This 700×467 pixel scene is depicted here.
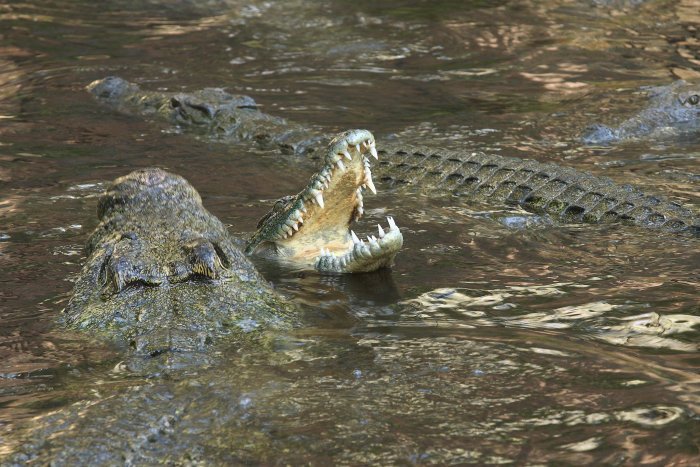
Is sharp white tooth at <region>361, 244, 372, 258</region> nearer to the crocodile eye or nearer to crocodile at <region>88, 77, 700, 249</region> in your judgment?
crocodile at <region>88, 77, 700, 249</region>

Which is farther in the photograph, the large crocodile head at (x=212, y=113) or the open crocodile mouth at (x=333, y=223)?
the large crocodile head at (x=212, y=113)

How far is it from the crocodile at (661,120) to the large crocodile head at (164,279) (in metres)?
4.57

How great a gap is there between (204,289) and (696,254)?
2.73m

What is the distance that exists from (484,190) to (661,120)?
2.48 metres

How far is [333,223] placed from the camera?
588 cm

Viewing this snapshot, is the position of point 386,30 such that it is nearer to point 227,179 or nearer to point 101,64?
point 101,64

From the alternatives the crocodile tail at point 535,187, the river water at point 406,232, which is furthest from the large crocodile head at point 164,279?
the crocodile tail at point 535,187

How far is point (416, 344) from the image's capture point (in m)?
4.11

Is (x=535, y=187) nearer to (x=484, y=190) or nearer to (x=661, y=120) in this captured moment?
(x=484, y=190)

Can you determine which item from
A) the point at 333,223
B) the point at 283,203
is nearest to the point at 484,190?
the point at 333,223

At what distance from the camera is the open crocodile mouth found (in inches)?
215

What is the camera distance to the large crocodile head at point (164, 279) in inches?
172

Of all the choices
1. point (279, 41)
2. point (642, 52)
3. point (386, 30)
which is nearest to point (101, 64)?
point (279, 41)

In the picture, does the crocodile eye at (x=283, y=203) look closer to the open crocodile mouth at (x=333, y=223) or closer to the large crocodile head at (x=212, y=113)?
the open crocodile mouth at (x=333, y=223)
